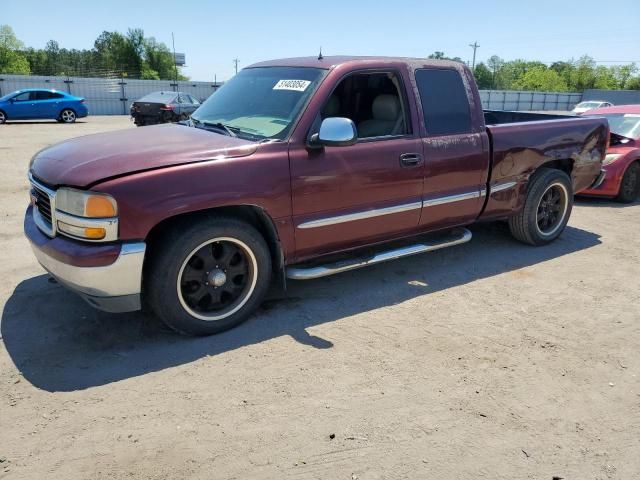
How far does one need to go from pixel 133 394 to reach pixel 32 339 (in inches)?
42.1

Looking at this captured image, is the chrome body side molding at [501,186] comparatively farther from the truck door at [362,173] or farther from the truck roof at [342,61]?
the truck roof at [342,61]

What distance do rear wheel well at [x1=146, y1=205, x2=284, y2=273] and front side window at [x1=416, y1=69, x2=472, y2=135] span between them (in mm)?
1727

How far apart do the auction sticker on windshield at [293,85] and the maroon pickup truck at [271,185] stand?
0.06ft

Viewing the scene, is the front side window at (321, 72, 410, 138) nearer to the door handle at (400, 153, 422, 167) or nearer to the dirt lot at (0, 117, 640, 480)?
the door handle at (400, 153, 422, 167)

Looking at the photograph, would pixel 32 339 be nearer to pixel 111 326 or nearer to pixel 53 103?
pixel 111 326

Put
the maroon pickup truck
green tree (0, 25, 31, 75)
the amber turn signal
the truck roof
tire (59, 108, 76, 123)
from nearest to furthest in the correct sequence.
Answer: the amber turn signal → the maroon pickup truck → the truck roof → tire (59, 108, 76, 123) → green tree (0, 25, 31, 75)

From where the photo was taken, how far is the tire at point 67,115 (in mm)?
22859

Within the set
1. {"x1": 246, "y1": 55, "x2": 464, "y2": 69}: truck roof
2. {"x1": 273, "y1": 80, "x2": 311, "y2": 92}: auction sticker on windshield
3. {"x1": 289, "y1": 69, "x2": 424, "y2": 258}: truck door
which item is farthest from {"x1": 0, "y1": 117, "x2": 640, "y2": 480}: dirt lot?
{"x1": 246, "y1": 55, "x2": 464, "y2": 69}: truck roof

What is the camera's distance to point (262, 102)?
419 centimetres

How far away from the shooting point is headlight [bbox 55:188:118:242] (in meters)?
3.09

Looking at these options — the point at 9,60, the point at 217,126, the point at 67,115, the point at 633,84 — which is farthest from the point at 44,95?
the point at 633,84

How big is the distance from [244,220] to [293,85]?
48.2 inches

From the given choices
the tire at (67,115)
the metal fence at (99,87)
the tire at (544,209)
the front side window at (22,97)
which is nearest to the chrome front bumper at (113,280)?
the tire at (544,209)

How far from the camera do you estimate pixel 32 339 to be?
3504 millimetres
